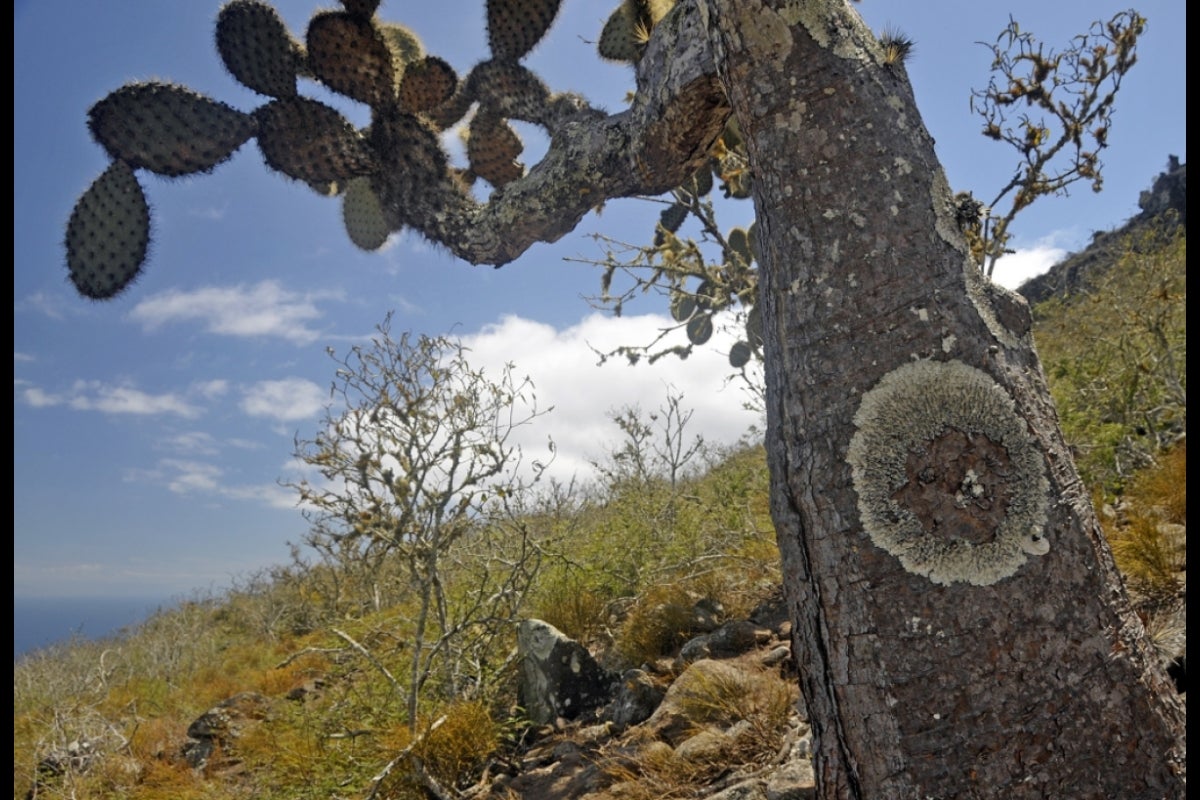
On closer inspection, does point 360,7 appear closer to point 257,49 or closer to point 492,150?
point 257,49

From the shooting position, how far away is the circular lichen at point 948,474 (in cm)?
114

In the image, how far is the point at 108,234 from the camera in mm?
3834

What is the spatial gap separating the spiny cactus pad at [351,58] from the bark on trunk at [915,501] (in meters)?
3.03

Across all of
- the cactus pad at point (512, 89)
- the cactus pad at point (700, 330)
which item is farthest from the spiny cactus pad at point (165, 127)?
the cactus pad at point (700, 330)

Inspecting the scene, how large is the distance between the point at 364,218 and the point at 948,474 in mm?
4427

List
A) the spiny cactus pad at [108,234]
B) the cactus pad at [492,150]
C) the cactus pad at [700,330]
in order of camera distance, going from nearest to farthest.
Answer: the spiny cactus pad at [108,234] < the cactus pad at [492,150] < the cactus pad at [700,330]

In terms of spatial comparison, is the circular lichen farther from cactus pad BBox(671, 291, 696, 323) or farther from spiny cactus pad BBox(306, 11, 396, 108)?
cactus pad BBox(671, 291, 696, 323)

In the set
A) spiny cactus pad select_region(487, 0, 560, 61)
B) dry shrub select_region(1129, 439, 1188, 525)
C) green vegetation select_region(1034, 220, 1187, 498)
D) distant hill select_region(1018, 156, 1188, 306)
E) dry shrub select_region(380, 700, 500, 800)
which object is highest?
distant hill select_region(1018, 156, 1188, 306)

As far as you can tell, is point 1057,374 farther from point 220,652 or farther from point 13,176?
point 220,652

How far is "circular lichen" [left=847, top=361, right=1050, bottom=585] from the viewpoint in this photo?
114 cm

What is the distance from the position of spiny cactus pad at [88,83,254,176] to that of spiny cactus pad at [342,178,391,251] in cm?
94

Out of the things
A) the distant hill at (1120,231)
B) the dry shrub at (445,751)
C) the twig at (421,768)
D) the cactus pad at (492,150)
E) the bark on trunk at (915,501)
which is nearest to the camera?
the bark on trunk at (915,501)

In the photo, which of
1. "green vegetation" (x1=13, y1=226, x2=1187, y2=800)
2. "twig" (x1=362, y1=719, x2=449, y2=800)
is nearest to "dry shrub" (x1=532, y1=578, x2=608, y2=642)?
"green vegetation" (x1=13, y1=226, x2=1187, y2=800)

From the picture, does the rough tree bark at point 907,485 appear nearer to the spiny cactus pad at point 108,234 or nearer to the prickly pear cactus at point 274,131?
the prickly pear cactus at point 274,131
